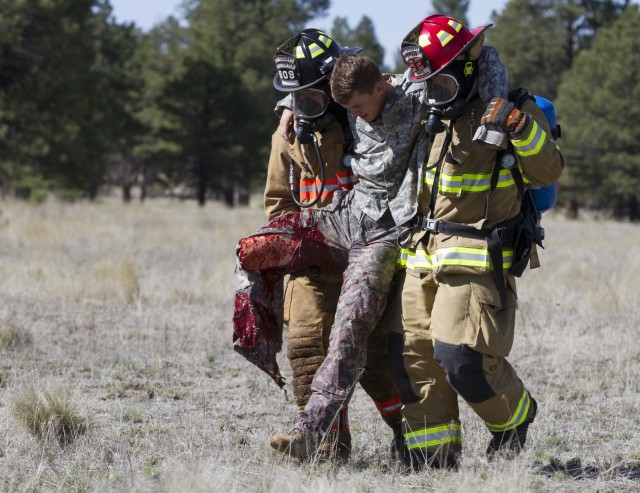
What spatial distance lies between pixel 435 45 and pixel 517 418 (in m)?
1.65

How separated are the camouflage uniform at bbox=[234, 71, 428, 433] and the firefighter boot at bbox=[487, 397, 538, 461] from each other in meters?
0.69

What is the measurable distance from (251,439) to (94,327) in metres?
3.16

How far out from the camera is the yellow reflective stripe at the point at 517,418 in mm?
3979

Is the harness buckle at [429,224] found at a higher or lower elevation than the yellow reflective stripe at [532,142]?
lower

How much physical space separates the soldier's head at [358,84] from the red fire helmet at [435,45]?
0.16m

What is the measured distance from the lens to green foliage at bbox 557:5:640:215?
90.0ft

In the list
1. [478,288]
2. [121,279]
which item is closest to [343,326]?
[478,288]

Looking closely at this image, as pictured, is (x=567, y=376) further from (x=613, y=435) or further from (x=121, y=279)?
(x=121, y=279)

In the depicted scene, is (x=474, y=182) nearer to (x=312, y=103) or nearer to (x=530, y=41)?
(x=312, y=103)

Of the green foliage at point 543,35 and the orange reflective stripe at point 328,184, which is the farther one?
the green foliage at point 543,35

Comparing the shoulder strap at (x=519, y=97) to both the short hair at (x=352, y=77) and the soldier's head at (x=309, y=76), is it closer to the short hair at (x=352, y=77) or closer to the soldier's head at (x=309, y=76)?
the short hair at (x=352, y=77)

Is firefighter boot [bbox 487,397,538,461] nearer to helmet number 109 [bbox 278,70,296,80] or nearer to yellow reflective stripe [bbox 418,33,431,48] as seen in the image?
yellow reflective stripe [bbox 418,33,431,48]

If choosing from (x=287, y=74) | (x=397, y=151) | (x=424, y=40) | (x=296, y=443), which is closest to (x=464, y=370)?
(x=296, y=443)

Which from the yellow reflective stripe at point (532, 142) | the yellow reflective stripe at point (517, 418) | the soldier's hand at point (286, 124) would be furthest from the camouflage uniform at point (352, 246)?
the yellow reflective stripe at point (517, 418)
